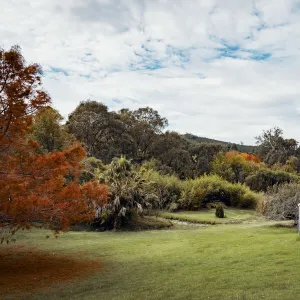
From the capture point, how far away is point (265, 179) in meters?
39.6

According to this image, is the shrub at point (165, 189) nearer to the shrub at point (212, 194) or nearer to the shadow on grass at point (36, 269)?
the shrub at point (212, 194)

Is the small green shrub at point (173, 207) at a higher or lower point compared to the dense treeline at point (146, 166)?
lower

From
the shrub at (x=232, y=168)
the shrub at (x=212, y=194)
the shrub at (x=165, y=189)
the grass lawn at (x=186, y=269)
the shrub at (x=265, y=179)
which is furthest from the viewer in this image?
the shrub at (x=232, y=168)

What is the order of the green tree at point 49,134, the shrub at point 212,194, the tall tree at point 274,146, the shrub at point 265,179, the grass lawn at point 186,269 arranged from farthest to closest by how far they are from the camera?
1. the tall tree at point 274,146
2. the shrub at point 265,179
3. the shrub at point 212,194
4. the green tree at point 49,134
5. the grass lawn at point 186,269

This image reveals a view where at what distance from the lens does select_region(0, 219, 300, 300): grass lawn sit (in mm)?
6910

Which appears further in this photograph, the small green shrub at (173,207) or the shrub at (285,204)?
the small green shrub at (173,207)

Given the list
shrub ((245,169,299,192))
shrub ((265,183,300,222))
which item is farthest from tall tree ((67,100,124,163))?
shrub ((265,183,300,222))

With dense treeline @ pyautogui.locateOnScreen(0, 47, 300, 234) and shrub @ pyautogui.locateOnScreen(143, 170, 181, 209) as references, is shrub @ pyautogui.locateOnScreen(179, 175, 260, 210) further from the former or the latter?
shrub @ pyautogui.locateOnScreen(143, 170, 181, 209)

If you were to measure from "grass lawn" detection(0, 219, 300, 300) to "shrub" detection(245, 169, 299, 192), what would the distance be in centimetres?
2593

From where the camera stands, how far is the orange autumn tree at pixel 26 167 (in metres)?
8.75

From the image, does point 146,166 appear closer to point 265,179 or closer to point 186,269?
point 265,179

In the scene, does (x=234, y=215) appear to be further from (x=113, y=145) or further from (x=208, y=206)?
A: (x=113, y=145)

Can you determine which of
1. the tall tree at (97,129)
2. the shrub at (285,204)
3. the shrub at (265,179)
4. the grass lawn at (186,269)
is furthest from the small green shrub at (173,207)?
the shrub at (265,179)

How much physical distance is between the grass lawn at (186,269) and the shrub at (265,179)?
2593 cm
